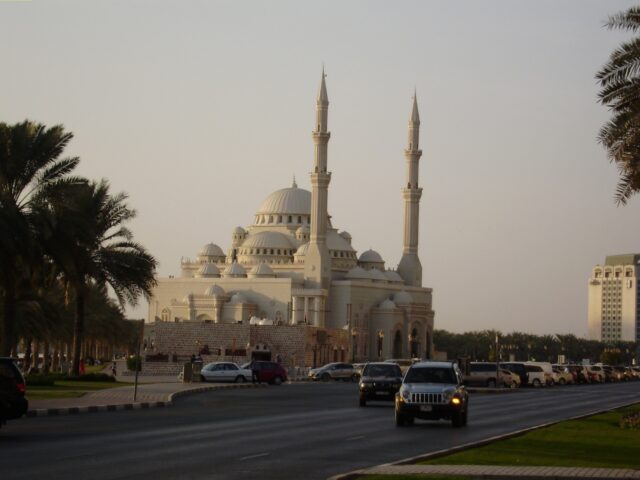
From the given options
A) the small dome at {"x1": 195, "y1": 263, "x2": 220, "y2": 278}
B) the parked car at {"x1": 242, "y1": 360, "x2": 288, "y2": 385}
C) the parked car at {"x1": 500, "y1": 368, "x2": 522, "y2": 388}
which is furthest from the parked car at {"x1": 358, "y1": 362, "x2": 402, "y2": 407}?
the small dome at {"x1": 195, "y1": 263, "x2": 220, "y2": 278}

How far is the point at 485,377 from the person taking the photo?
5222 centimetres

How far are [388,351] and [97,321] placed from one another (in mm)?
37441

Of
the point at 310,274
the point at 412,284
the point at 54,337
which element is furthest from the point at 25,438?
the point at 412,284

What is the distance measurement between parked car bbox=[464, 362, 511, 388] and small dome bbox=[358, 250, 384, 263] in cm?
6464

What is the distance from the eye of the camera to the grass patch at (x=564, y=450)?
629 inches

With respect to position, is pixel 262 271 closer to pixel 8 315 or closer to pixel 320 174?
pixel 320 174

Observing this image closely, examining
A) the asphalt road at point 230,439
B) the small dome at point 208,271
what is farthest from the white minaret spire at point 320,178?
the asphalt road at point 230,439

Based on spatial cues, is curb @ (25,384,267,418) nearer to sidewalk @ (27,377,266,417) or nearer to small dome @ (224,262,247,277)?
sidewalk @ (27,377,266,417)

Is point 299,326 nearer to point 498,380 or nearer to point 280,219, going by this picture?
point 280,219

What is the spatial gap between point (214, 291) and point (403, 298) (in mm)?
15461

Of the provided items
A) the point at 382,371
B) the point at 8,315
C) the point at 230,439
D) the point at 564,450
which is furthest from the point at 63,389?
the point at 564,450

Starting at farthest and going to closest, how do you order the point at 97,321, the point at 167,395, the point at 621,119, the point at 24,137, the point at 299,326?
1. the point at 299,326
2. the point at 97,321
3. the point at 24,137
4. the point at 167,395
5. the point at 621,119

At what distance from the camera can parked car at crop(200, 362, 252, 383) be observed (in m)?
51.1

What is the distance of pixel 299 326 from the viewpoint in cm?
9194
